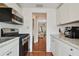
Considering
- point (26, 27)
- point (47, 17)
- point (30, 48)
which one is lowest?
point (30, 48)

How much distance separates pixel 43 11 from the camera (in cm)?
332

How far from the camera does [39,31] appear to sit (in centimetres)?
350

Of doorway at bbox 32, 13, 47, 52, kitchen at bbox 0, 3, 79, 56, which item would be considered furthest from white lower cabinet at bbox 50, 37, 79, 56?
doorway at bbox 32, 13, 47, 52

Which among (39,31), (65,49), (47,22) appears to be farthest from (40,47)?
(65,49)

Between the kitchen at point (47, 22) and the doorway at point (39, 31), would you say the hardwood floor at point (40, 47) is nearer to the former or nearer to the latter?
the doorway at point (39, 31)

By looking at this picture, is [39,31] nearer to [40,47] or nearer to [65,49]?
[40,47]

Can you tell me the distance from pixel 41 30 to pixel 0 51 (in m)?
2.30

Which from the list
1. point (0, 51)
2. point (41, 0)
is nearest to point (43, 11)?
point (0, 51)

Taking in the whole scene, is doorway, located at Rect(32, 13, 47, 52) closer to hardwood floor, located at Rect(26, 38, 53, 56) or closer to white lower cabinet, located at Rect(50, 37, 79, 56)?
hardwood floor, located at Rect(26, 38, 53, 56)

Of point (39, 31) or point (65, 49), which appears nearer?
point (65, 49)

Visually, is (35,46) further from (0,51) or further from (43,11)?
(0,51)

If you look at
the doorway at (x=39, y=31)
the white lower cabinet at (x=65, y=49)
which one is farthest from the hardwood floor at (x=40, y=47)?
the white lower cabinet at (x=65, y=49)

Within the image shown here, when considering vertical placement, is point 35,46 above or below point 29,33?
below

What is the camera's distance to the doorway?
11.1 ft
